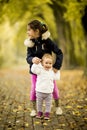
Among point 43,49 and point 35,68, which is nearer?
point 35,68

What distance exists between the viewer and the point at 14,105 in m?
9.95

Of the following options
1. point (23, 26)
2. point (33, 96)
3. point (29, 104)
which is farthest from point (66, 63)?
point (33, 96)

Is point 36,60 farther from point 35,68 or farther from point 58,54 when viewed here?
point 58,54

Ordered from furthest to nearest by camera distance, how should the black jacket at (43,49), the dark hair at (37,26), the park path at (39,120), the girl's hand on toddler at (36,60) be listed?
the black jacket at (43,49), the dark hair at (37,26), the girl's hand on toddler at (36,60), the park path at (39,120)

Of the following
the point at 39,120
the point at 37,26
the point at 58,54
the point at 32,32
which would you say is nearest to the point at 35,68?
the point at 58,54

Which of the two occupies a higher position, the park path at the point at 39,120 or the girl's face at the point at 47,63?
the girl's face at the point at 47,63

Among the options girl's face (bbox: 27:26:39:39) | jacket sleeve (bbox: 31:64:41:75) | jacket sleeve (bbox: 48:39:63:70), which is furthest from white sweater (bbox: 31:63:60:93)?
girl's face (bbox: 27:26:39:39)

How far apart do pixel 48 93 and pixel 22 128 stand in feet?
3.39

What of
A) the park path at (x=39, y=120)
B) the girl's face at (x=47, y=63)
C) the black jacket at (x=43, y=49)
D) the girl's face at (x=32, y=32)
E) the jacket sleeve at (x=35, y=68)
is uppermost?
the girl's face at (x=32, y=32)

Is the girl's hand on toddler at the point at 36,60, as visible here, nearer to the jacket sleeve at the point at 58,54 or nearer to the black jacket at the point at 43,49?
the black jacket at the point at 43,49

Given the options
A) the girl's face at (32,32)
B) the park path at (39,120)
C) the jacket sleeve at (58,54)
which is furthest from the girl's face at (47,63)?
the park path at (39,120)

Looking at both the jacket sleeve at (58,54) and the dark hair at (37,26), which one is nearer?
the dark hair at (37,26)

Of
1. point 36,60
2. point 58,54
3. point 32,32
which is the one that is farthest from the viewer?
point 58,54

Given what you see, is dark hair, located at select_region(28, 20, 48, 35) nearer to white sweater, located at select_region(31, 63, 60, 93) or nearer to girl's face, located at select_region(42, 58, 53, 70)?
girl's face, located at select_region(42, 58, 53, 70)
